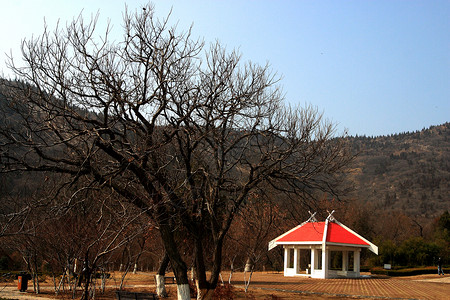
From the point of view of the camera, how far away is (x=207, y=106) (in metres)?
11.4

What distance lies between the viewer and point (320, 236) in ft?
111

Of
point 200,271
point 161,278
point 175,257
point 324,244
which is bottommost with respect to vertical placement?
point 161,278

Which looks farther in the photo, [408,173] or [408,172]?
[408,172]

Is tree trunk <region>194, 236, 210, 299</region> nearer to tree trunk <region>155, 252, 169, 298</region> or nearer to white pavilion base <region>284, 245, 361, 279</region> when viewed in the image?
tree trunk <region>155, 252, 169, 298</region>

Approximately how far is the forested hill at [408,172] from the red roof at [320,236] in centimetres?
3968

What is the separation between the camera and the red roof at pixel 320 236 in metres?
33.8

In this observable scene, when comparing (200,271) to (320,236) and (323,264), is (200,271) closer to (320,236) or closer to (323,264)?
(323,264)

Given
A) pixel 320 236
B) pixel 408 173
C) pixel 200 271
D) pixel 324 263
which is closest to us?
pixel 200 271

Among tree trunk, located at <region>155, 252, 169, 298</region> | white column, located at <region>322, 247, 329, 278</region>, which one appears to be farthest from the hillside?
tree trunk, located at <region>155, 252, 169, 298</region>

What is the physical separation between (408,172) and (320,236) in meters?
84.6

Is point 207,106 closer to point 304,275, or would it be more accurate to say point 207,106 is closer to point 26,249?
point 26,249

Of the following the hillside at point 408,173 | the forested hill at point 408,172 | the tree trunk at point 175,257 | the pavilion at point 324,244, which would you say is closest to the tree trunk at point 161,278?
the tree trunk at point 175,257

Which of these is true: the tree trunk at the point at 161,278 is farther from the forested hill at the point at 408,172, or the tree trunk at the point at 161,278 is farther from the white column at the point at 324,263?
the forested hill at the point at 408,172

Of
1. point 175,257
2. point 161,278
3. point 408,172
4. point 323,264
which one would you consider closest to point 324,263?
point 323,264
